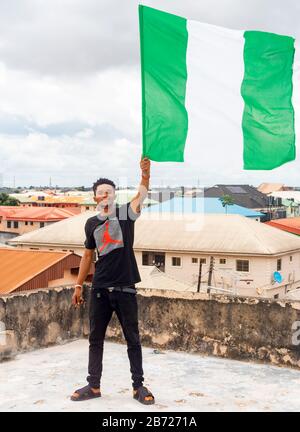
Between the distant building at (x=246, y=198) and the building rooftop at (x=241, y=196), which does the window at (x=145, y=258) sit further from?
the building rooftop at (x=241, y=196)

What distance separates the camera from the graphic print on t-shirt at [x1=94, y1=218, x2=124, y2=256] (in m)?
4.80

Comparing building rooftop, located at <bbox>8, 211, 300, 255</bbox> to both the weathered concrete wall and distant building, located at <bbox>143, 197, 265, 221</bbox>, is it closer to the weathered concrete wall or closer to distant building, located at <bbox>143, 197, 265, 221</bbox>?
distant building, located at <bbox>143, 197, 265, 221</bbox>

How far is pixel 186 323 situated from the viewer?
6.86m

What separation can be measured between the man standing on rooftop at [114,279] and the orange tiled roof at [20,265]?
10486 millimetres

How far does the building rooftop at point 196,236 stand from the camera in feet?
109

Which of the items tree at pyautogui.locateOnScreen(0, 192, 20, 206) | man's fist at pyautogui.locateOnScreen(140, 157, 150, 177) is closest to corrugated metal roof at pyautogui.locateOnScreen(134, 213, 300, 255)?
man's fist at pyautogui.locateOnScreen(140, 157, 150, 177)

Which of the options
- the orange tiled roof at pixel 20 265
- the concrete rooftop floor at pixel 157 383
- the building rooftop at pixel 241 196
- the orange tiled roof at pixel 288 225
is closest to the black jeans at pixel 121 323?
the concrete rooftop floor at pixel 157 383

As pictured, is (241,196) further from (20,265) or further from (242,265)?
(20,265)

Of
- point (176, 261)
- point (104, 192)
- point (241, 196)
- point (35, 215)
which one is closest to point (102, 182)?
point (104, 192)

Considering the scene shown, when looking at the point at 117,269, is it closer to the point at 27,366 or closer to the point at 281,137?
the point at 27,366

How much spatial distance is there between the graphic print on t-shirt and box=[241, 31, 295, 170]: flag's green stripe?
1933mm

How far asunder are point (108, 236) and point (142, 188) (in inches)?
19.4

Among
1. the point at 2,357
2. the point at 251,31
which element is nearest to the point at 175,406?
the point at 2,357
